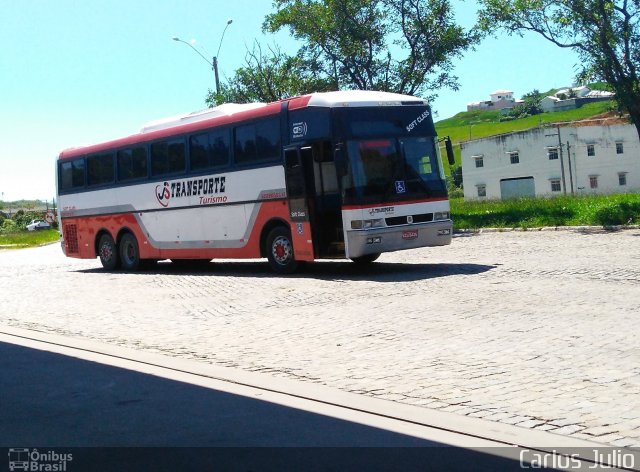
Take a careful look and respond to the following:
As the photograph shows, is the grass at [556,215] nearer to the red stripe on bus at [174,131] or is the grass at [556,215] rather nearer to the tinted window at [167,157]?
the red stripe on bus at [174,131]

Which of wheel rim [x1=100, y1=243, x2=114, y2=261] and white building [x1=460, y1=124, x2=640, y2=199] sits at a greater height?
white building [x1=460, y1=124, x2=640, y2=199]

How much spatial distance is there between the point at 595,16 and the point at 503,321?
1964 cm

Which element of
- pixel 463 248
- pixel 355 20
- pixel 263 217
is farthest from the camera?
pixel 355 20

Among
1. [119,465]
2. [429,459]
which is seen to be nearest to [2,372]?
[119,465]

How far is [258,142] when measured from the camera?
1917 cm

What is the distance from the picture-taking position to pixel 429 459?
206 inches

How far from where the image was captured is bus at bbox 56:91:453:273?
56.3 ft

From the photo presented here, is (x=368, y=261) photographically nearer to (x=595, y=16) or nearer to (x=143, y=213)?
(x=143, y=213)

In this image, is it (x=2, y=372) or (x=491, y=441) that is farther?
(x=2, y=372)

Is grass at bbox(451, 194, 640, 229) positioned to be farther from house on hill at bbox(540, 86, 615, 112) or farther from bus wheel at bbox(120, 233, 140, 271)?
house on hill at bbox(540, 86, 615, 112)

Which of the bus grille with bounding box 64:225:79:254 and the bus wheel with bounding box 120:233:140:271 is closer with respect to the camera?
the bus wheel with bounding box 120:233:140:271

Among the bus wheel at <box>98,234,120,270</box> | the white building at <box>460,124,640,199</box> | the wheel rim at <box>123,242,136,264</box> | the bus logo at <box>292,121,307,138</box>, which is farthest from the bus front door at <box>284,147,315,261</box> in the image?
the white building at <box>460,124,640,199</box>

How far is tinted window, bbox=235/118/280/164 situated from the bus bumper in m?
2.90

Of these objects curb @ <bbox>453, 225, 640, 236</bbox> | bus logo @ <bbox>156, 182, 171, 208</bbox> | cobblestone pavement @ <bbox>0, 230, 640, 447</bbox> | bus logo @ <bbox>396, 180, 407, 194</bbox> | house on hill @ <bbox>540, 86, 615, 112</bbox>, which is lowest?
cobblestone pavement @ <bbox>0, 230, 640, 447</bbox>
